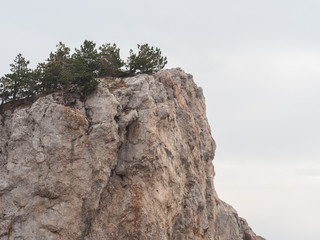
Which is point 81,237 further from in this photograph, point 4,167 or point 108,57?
point 108,57

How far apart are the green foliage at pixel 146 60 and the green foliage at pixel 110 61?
161cm

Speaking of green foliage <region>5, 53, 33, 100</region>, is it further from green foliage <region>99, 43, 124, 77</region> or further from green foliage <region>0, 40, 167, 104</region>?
green foliage <region>99, 43, 124, 77</region>

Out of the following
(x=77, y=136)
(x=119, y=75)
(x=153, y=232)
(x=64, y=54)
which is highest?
(x=64, y=54)

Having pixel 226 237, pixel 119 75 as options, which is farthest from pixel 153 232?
pixel 226 237

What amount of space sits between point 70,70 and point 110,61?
6.82 m

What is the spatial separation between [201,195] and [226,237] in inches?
1002

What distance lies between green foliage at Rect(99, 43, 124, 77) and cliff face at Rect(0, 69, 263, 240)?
14.3 ft

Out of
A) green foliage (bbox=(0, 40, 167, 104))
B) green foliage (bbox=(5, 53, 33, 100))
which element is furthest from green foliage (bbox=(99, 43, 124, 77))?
green foliage (bbox=(5, 53, 33, 100))

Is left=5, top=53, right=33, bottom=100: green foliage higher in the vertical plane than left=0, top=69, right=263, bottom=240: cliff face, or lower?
higher

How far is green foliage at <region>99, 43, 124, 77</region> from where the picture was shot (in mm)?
41438

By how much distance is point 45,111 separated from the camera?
3105 centimetres

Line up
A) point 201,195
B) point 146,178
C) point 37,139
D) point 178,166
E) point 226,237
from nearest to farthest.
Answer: point 37,139, point 146,178, point 178,166, point 201,195, point 226,237

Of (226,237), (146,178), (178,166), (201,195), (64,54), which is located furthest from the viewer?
(226,237)

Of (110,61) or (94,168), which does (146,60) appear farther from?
(94,168)
